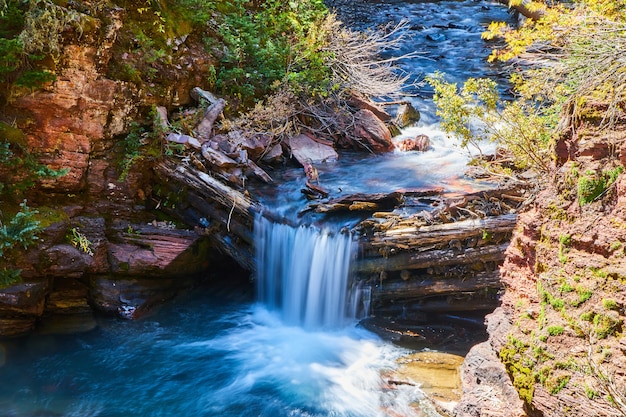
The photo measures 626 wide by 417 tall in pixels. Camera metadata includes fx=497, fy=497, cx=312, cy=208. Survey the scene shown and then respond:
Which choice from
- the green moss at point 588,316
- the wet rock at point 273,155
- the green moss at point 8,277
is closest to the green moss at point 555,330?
the green moss at point 588,316

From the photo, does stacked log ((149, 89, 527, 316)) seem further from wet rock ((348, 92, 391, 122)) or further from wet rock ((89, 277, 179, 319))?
wet rock ((348, 92, 391, 122))

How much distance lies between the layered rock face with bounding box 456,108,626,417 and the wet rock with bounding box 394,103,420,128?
6.81 metres

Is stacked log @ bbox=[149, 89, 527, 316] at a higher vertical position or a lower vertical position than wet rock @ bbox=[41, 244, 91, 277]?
higher

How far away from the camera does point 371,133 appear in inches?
392

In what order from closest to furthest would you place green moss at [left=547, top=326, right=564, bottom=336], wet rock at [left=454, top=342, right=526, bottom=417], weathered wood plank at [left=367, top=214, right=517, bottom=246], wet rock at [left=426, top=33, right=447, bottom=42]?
green moss at [left=547, top=326, right=564, bottom=336]
wet rock at [left=454, top=342, right=526, bottom=417]
weathered wood plank at [left=367, top=214, right=517, bottom=246]
wet rock at [left=426, top=33, right=447, bottom=42]

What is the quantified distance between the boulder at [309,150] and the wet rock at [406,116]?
6.97 feet

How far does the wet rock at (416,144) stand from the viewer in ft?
32.7

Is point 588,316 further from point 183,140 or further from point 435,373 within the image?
point 183,140

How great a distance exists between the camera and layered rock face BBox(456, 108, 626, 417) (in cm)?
309

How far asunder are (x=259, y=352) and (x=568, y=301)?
4482mm

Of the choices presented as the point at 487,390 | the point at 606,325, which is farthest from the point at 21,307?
the point at 606,325

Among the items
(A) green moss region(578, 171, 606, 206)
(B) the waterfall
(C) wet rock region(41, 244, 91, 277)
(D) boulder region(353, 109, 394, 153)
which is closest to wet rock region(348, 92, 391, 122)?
(D) boulder region(353, 109, 394, 153)

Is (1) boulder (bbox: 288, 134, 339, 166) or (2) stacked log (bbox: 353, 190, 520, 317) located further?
(1) boulder (bbox: 288, 134, 339, 166)

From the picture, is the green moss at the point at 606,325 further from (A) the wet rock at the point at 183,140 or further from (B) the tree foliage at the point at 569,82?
(A) the wet rock at the point at 183,140
